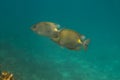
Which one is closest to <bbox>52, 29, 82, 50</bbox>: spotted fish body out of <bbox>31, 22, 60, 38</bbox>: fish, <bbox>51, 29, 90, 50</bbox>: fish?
<bbox>51, 29, 90, 50</bbox>: fish

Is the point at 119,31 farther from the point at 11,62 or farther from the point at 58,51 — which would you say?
the point at 11,62

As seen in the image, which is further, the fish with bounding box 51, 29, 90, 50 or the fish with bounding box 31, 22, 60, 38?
the fish with bounding box 31, 22, 60, 38

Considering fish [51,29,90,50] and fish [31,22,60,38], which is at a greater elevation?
fish [31,22,60,38]

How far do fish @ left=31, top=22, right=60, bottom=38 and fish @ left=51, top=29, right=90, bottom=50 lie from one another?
208 millimetres

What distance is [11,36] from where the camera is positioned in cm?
1769

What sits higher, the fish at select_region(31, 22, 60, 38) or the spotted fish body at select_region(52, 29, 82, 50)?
the fish at select_region(31, 22, 60, 38)

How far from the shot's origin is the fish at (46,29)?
222 inches

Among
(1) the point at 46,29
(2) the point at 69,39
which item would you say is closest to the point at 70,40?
(2) the point at 69,39

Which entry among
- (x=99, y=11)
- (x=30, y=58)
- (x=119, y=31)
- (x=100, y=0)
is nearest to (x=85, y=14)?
(x=99, y=11)

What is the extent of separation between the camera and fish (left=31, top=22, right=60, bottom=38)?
5629mm

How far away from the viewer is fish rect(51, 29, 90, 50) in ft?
17.3

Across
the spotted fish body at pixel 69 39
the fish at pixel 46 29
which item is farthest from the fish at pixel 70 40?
the fish at pixel 46 29

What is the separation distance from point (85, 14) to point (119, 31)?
52.3 ft

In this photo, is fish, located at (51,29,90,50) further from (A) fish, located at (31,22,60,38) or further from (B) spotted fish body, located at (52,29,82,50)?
(A) fish, located at (31,22,60,38)
